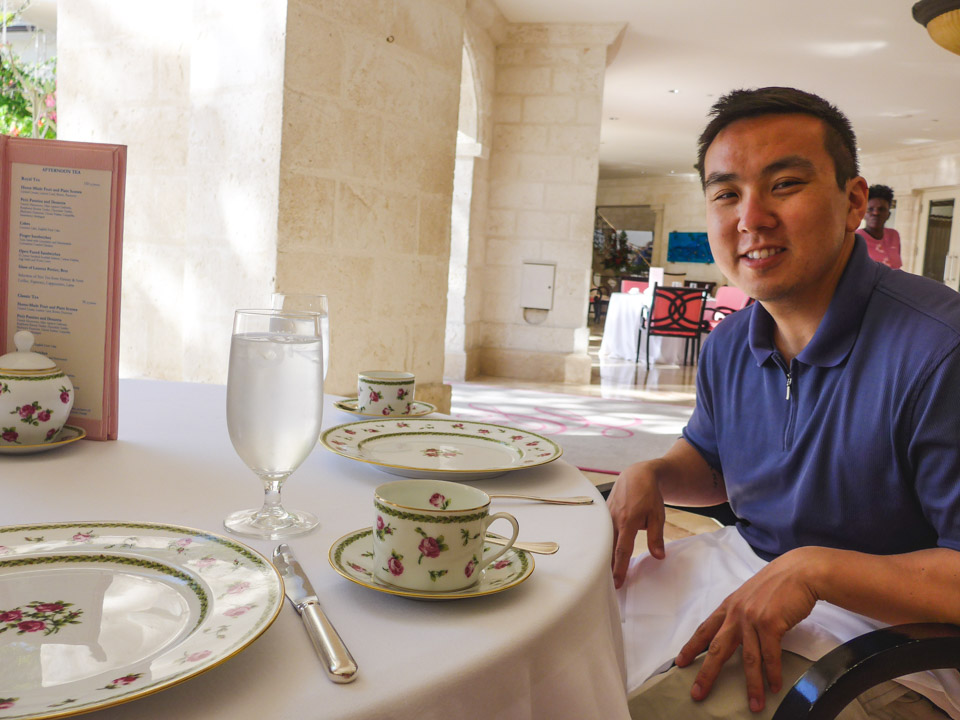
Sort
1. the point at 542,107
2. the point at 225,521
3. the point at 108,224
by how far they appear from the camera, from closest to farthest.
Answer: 1. the point at 225,521
2. the point at 108,224
3. the point at 542,107

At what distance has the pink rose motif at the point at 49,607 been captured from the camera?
1.55ft

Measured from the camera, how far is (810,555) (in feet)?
3.08

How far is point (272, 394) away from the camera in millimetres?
598

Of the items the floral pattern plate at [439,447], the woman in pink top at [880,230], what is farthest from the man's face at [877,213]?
the floral pattern plate at [439,447]

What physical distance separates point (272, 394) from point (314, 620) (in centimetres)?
18

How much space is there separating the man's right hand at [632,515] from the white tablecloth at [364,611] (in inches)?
9.2

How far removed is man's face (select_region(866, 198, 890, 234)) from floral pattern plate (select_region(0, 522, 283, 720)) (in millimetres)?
6785

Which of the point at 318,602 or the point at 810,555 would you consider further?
the point at 810,555

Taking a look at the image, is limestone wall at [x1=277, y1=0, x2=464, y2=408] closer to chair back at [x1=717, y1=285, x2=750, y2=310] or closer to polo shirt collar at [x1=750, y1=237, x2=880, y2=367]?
polo shirt collar at [x1=750, y1=237, x2=880, y2=367]

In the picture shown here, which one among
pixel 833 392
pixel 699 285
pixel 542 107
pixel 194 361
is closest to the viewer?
pixel 833 392

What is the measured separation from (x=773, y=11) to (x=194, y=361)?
613cm

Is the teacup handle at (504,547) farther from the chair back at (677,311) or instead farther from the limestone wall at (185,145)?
the chair back at (677,311)

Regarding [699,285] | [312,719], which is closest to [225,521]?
[312,719]

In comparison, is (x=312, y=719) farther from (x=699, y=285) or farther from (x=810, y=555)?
(x=699, y=285)
